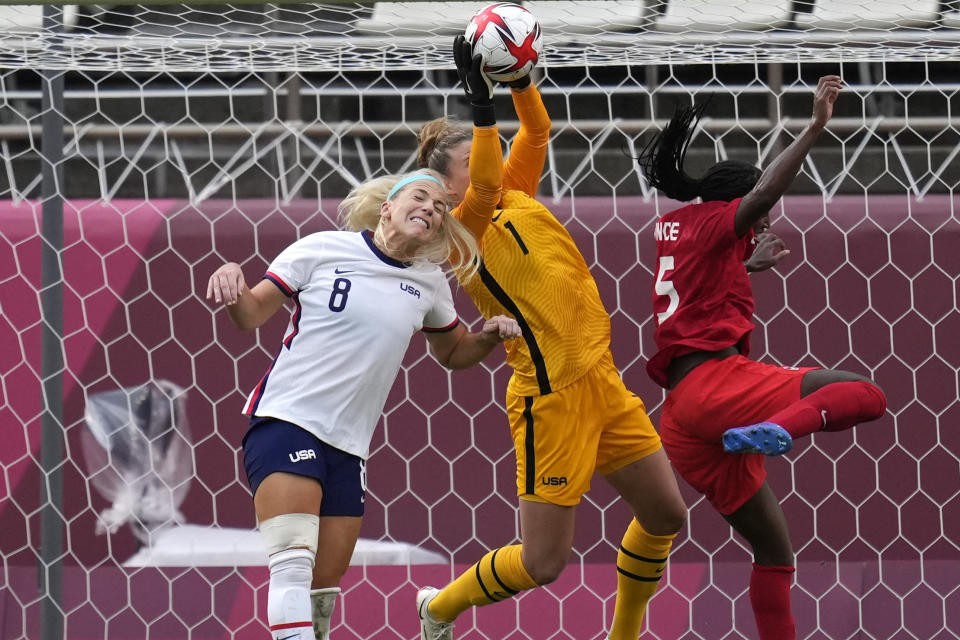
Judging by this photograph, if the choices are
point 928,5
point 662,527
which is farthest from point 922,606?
point 928,5

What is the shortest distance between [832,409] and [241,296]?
1.45 meters

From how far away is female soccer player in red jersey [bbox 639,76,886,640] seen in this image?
2.83m

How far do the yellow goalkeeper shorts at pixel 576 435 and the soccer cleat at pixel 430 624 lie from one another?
51 centimetres

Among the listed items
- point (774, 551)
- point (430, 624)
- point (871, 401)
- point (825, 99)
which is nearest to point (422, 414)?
point (430, 624)

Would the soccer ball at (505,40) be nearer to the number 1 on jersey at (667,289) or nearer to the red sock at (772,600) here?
the number 1 on jersey at (667,289)

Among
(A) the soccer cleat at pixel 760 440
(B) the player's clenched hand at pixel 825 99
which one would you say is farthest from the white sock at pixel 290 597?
(B) the player's clenched hand at pixel 825 99

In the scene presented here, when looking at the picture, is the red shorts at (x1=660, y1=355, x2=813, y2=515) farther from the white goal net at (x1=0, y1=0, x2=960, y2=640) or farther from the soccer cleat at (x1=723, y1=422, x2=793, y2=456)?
the white goal net at (x1=0, y1=0, x2=960, y2=640)

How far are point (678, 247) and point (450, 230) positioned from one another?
0.63 m

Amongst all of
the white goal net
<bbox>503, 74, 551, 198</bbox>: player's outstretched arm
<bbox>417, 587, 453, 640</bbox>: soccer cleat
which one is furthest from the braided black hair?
<bbox>417, 587, 453, 640</bbox>: soccer cleat

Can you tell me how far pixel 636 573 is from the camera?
3201 mm

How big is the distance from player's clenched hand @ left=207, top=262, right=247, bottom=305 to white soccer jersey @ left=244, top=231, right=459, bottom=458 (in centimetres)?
20

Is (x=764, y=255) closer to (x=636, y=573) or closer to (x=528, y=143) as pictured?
(x=528, y=143)

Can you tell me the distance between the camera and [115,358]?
390 cm

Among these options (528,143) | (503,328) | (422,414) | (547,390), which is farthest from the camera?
(422,414)
